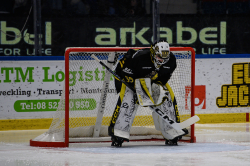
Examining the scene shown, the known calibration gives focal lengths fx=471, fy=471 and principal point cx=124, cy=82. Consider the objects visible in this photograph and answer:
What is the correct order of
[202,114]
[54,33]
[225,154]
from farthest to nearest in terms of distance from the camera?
[54,33], [202,114], [225,154]

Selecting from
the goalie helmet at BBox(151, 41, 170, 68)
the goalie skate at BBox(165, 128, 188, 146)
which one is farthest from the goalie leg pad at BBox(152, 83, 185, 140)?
the goalie helmet at BBox(151, 41, 170, 68)

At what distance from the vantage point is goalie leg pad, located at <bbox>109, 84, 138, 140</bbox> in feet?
14.1

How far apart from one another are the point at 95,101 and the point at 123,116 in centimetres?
62

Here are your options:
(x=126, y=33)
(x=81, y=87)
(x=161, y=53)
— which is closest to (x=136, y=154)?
(x=161, y=53)

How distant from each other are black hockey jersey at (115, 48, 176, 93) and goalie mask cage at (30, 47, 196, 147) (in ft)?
0.86

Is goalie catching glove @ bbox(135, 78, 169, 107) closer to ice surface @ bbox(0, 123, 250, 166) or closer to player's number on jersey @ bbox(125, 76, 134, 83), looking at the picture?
player's number on jersey @ bbox(125, 76, 134, 83)

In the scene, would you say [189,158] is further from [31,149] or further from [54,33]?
[54,33]

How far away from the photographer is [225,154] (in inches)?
151

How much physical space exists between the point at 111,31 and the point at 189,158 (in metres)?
4.78

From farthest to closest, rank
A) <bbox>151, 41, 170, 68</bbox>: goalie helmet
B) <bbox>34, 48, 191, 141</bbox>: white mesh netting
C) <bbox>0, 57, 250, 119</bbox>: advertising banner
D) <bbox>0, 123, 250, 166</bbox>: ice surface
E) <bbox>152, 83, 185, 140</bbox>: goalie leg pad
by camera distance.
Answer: <bbox>0, 57, 250, 119</bbox>: advertising banner, <bbox>34, 48, 191, 141</bbox>: white mesh netting, <bbox>152, 83, 185, 140</bbox>: goalie leg pad, <bbox>151, 41, 170, 68</bbox>: goalie helmet, <bbox>0, 123, 250, 166</bbox>: ice surface

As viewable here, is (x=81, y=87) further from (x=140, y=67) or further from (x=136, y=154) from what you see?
(x=136, y=154)

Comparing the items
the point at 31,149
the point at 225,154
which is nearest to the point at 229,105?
the point at 225,154

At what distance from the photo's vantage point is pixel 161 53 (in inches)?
166

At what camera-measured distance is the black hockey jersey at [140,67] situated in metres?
4.30
